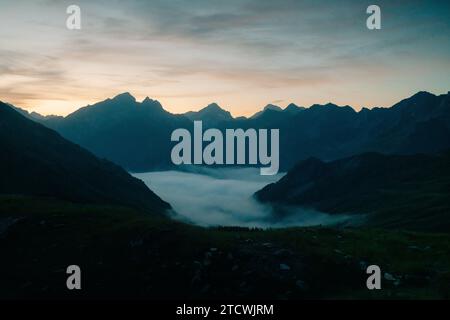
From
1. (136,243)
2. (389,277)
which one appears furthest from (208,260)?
(389,277)

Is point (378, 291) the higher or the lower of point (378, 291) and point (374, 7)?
the lower

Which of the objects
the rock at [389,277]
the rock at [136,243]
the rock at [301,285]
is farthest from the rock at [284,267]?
the rock at [136,243]

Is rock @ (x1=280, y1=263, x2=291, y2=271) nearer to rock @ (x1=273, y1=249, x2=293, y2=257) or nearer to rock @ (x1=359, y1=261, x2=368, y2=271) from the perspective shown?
rock @ (x1=273, y1=249, x2=293, y2=257)

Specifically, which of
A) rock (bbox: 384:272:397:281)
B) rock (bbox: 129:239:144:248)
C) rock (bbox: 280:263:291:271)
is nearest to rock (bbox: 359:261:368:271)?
rock (bbox: 384:272:397:281)

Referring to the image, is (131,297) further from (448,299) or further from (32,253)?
(448,299)

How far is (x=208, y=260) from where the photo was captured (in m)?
37.9

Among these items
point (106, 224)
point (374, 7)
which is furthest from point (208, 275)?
point (374, 7)

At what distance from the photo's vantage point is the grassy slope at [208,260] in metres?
34.9

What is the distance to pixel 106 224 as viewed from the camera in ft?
157

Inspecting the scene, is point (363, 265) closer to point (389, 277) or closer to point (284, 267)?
point (389, 277)

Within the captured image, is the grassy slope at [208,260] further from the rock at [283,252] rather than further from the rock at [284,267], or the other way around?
the rock at [284,267]
